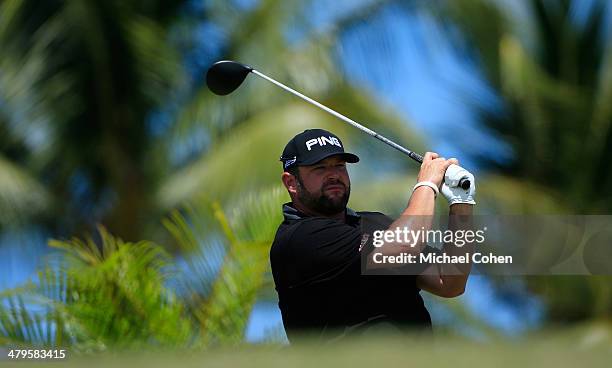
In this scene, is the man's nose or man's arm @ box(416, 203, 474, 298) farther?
the man's nose

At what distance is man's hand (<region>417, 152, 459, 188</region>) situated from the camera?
196 inches

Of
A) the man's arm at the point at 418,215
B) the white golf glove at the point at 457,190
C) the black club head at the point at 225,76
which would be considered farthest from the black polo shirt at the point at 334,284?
the black club head at the point at 225,76

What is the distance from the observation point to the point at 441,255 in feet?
16.5

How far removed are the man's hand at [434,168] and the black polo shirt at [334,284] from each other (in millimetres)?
306

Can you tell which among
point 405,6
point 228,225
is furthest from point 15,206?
point 228,225

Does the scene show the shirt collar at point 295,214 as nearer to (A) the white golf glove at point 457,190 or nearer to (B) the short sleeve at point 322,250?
(B) the short sleeve at point 322,250

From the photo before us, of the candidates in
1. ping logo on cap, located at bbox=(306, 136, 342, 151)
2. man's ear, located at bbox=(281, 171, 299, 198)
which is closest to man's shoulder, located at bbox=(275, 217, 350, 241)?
man's ear, located at bbox=(281, 171, 299, 198)

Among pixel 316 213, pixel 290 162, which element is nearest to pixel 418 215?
pixel 316 213

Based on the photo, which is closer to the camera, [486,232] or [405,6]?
[486,232]

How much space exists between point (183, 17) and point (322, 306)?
13416mm

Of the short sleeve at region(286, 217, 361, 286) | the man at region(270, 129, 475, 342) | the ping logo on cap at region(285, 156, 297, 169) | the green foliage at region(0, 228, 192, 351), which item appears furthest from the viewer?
the green foliage at region(0, 228, 192, 351)

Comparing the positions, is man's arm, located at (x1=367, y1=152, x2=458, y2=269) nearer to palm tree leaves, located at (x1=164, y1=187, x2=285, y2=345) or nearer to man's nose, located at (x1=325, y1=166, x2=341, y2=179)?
man's nose, located at (x1=325, y1=166, x2=341, y2=179)

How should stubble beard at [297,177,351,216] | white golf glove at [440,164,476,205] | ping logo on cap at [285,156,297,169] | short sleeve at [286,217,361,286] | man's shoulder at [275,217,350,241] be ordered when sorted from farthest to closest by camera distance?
ping logo on cap at [285,156,297,169] < stubble beard at [297,177,351,216] < man's shoulder at [275,217,350,241] < short sleeve at [286,217,361,286] < white golf glove at [440,164,476,205]

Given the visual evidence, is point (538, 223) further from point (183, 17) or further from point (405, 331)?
point (405, 331)
